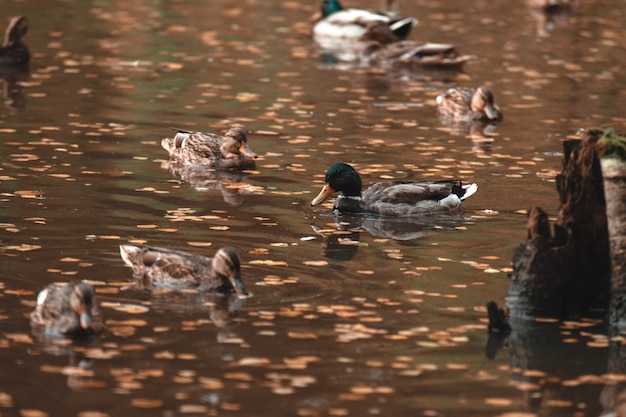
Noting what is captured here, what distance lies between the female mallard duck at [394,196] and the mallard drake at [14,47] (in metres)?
10.3

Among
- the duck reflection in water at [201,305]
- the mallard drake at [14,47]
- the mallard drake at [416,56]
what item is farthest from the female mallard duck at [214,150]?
the mallard drake at [416,56]

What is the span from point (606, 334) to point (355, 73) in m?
14.6

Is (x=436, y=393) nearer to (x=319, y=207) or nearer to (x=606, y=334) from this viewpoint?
(x=606, y=334)

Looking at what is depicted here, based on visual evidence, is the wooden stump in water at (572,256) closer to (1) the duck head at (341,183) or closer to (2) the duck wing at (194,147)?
(1) the duck head at (341,183)

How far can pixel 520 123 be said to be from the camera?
64.5 feet

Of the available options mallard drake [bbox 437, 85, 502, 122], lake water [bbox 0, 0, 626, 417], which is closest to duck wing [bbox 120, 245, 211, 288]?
lake water [bbox 0, 0, 626, 417]

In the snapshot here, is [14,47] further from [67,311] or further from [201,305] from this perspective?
[67,311]

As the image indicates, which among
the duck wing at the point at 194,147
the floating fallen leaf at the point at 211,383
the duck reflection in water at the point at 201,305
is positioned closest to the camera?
the floating fallen leaf at the point at 211,383

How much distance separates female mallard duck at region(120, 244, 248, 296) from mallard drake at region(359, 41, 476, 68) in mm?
14663

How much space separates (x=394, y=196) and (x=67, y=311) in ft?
17.2

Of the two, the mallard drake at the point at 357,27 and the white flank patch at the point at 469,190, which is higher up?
the mallard drake at the point at 357,27

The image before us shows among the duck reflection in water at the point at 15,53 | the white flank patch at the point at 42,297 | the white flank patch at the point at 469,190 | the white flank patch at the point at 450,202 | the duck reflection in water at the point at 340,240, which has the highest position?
the duck reflection in water at the point at 15,53

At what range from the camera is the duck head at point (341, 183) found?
1399 centimetres

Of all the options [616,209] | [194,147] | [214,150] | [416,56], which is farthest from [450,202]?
[416,56]
